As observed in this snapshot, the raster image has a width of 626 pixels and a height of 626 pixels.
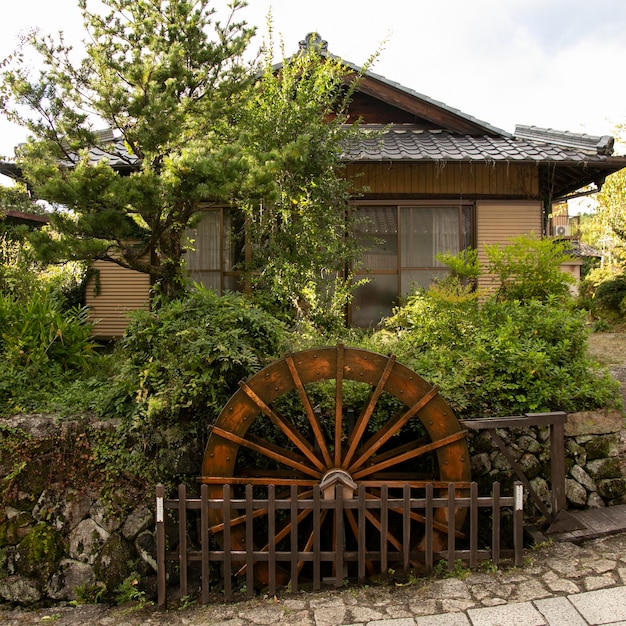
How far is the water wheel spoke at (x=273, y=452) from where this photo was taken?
4.42 metres

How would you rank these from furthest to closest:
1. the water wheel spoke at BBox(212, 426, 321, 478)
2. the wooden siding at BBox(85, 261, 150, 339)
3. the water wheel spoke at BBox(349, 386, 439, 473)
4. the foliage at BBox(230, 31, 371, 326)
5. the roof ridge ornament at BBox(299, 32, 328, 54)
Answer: the wooden siding at BBox(85, 261, 150, 339) → the roof ridge ornament at BBox(299, 32, 328, 54) → the foliage at BBox(230, 31, 371, 326) → the water wheel spoke at BBox(349, 386, 439, 473) → the water wheel spoke at BBox(212, 426, 321, 478)

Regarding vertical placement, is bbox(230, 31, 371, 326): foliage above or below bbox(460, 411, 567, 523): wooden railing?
above

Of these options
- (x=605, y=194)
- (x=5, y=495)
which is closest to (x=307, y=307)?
(x=5, y=495)

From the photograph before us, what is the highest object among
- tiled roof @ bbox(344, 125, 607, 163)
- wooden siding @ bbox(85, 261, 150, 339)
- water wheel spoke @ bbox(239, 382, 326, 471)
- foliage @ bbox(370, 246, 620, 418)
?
tiled roof @ bbox(344, 125, 607, 163)

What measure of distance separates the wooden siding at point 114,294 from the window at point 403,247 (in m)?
3.36

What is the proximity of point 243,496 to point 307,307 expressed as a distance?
2.64 metres

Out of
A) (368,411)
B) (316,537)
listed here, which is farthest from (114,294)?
(316,537)

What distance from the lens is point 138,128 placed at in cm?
522

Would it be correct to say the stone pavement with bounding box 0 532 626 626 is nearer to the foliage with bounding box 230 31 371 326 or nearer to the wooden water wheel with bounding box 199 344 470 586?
the wooden water wheel with bounding box 199 344 470 586

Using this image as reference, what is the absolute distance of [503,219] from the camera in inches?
337

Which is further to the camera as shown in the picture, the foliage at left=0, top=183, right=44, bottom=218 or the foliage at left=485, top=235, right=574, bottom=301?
the foliage at left=0, top=183, right=44, bottom=218

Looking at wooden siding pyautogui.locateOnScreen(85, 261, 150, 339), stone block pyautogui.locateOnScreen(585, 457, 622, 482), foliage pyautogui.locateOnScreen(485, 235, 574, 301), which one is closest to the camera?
stone block pyautogui.locateOnScreen(585, 457, 622, 482)

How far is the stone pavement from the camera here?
3621 mm

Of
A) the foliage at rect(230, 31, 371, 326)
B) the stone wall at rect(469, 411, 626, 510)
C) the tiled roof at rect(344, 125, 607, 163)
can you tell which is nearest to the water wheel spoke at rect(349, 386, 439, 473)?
the stone wall at rect(469, 411, 626, 510)
